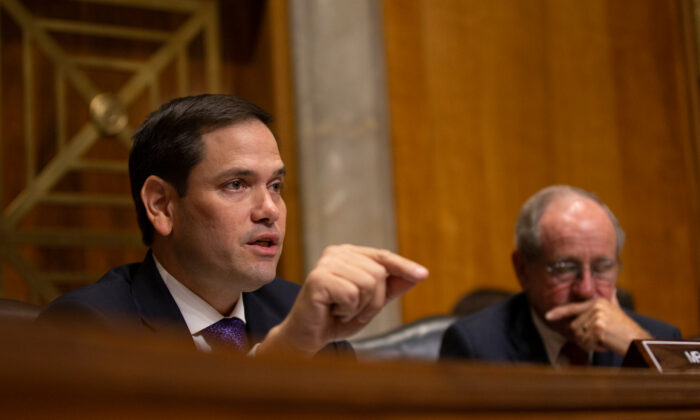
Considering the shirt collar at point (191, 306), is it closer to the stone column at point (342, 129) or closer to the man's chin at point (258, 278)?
the man's chin at point (258, 278)

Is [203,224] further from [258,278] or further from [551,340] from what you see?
[551,340]

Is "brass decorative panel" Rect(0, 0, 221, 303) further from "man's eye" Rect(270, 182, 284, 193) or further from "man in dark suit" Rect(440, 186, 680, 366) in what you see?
"man's eye" Rect(270, 182, 284, 193)

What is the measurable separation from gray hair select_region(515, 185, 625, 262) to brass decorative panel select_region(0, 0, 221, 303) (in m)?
2.16

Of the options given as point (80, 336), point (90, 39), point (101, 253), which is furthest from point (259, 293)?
point (90, 39)

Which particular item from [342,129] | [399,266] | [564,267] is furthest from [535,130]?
[399,266]

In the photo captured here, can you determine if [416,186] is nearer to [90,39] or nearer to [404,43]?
[404,43]

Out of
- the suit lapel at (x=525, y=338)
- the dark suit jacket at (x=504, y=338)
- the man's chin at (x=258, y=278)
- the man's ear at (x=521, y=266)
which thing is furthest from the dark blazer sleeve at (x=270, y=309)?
the man's ear at (x=521, y=266)

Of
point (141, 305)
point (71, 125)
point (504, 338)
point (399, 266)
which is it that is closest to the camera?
point (399, 266)

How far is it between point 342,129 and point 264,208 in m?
2.55

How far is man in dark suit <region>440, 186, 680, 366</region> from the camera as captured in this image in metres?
2.22

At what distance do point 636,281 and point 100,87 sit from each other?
312 cm

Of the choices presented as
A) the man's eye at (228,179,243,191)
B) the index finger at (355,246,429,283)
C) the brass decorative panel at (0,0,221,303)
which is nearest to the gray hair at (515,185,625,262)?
the man's eye at (228,179,243,191)

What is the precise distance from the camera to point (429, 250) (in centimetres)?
419

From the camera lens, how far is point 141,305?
149 centimetres
